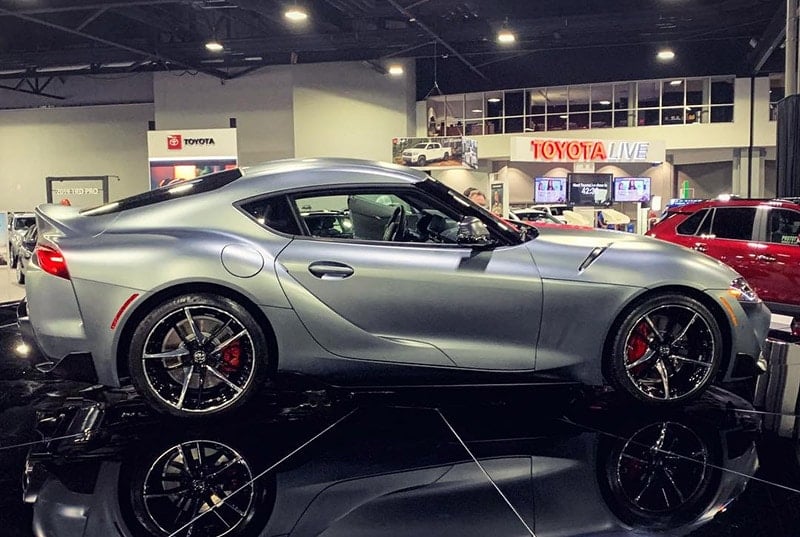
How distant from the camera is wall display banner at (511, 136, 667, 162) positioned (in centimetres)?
2411

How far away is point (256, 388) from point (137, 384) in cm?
57

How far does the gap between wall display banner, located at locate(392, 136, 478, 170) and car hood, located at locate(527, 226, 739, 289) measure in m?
21.9

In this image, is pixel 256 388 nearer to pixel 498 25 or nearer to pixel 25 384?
pixel 25 384

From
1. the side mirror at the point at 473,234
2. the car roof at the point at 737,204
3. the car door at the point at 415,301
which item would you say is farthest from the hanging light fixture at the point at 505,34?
the car door at the point at 415,301

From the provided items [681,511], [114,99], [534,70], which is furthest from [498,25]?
[681,511]

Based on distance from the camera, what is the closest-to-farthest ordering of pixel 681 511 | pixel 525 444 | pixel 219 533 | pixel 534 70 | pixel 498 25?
pixel 219 533 → pixel 681 511 → pixel 525 444 → pixel 498 25 → pixel 534 70

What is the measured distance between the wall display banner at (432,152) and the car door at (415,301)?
22.1 m

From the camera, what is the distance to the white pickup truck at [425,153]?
25547 mm

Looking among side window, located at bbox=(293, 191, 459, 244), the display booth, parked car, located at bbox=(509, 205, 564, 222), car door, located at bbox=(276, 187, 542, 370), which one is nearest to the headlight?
car door, located at bbox=(276, 187, 542, 370)

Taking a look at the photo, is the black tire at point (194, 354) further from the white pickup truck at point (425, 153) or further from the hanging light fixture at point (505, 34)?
the white pickup truck at point (425, 153)

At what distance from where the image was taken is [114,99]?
A: 31.4m

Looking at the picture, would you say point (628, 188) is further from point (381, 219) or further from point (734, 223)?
point (381, 219)

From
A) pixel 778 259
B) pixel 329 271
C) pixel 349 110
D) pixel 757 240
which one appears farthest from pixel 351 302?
pixel 349 110

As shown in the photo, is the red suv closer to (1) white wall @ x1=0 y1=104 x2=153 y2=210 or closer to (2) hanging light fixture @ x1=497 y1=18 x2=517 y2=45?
(2) hanging light fixture @ x1=497 y1=18 x2=517 y2=45
